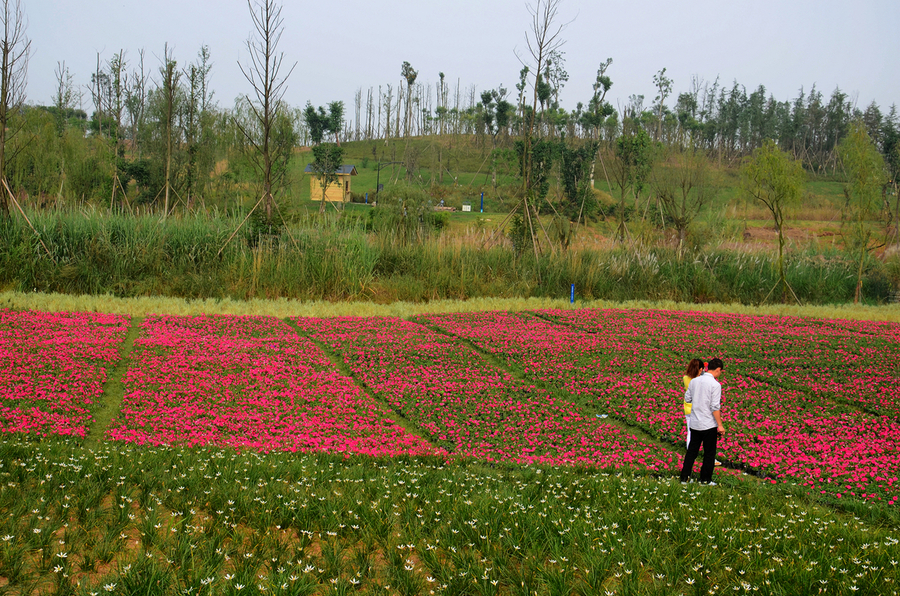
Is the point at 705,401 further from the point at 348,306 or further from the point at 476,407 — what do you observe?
the point at 348,306

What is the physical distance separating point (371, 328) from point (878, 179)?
758 inches

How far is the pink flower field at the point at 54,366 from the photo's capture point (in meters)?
6.20

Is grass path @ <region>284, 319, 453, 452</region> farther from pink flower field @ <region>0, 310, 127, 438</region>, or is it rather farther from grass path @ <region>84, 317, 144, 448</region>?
pink flower field @ <region>0, 310, 127, 438</region>

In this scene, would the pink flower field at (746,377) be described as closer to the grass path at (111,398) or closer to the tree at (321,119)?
the grass path at (111,398)

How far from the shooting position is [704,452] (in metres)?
5.43

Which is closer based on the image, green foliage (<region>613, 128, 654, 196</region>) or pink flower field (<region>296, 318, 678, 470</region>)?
pink flower field (<region>296, 318, 678, 470</region>)

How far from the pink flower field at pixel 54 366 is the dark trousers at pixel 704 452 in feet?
17.2

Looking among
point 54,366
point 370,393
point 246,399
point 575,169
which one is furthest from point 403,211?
point 246,399

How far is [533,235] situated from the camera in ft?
56.9

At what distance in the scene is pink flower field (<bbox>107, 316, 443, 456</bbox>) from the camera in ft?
20.1

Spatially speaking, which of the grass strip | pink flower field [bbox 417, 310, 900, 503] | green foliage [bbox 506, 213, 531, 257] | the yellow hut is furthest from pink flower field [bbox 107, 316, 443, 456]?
the yellow hut

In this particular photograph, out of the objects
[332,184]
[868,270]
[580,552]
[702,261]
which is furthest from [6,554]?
[332,184]

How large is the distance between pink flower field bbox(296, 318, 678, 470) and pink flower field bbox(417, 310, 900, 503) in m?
0.51

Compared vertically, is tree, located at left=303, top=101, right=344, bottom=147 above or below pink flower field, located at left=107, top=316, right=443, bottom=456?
above
